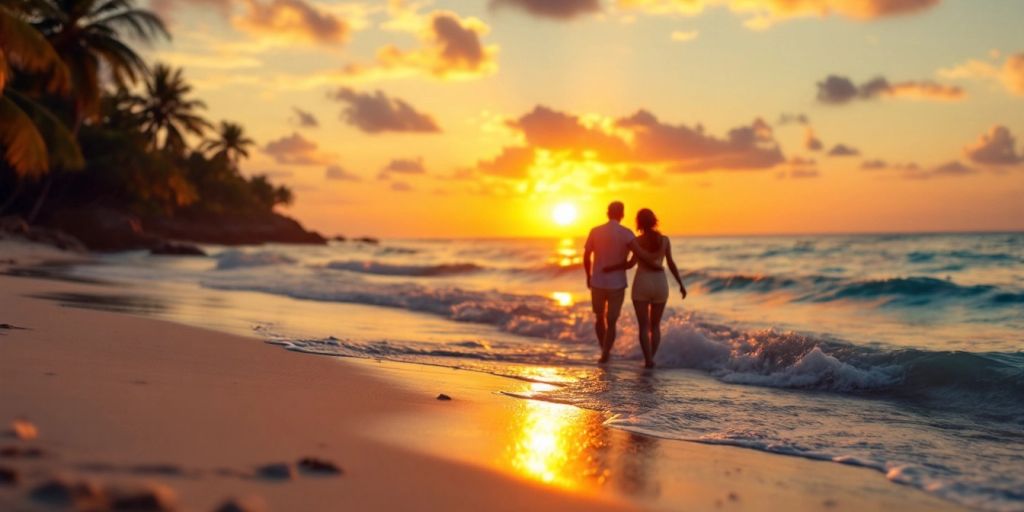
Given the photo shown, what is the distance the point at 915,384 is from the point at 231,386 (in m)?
6.32

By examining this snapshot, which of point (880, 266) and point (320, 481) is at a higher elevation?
point (880, 266)

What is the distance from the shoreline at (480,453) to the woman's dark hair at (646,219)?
3539mm

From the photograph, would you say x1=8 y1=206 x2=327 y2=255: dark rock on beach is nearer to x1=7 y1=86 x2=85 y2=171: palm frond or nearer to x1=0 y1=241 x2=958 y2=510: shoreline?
x1=7 y1=86 x2=85 y2=171: palm frond

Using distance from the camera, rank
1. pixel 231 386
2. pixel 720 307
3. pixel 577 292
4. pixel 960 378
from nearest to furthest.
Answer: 1. pixel 231 386
2. pixel 960 378
3. pixel 720 307
4. pixel 577 292

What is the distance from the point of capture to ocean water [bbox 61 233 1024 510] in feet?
17.7

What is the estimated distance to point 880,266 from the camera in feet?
91.3

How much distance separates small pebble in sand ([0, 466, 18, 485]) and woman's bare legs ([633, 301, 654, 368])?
7247mm

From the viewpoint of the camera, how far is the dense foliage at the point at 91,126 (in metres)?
21.4

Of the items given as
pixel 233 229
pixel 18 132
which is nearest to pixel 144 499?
pixel 18 132

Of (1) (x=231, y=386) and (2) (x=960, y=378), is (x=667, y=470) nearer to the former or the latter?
(1) (x=231, y=386)

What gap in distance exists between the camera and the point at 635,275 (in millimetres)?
9375

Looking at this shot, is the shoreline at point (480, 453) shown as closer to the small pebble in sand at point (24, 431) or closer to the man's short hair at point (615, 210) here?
the small pebble in sand at point (24, 431)

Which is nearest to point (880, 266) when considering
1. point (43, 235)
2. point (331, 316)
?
point (331, 316)

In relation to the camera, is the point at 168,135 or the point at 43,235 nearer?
the point at 43,235
